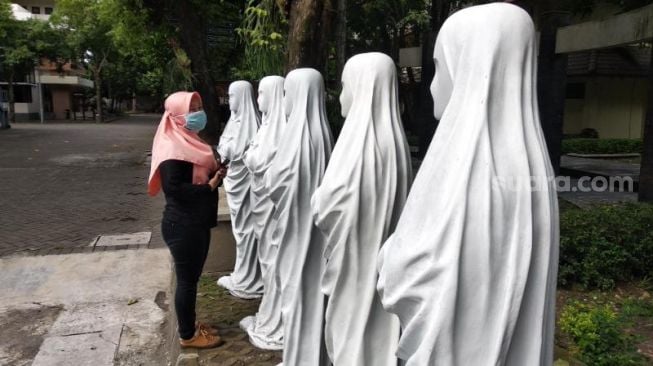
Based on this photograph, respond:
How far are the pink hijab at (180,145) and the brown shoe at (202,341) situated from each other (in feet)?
3.49

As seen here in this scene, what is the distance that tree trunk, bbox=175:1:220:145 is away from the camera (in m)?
9.31

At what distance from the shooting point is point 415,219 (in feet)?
4.69

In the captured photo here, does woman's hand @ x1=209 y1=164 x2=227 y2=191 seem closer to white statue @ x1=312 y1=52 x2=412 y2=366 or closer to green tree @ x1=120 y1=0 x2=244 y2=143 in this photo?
white statue @ x1=312 y1=52 x2=412 y2=366

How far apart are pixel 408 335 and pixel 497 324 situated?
23cm

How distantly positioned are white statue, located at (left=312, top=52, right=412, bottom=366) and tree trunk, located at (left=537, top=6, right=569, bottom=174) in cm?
854

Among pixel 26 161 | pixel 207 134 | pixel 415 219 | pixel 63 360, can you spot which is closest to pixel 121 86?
pixel 26 161

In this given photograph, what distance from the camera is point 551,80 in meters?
10.3

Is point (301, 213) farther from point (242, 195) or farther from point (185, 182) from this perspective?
point (242, 195)

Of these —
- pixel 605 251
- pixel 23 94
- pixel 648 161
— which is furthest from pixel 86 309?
pixel 23 94

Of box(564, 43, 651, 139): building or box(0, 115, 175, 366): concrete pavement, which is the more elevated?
box(564, 43, 651, 139): building

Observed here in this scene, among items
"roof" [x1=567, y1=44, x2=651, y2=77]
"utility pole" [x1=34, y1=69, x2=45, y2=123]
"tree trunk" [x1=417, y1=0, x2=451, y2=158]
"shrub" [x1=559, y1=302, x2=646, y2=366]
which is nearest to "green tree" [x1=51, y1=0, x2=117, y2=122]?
"utility pole" [x1=34, y1=69, x2=45, y2=123]

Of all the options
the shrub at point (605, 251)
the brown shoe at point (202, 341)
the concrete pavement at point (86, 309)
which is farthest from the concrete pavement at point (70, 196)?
the shrub at point (605, 251)

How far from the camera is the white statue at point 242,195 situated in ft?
14.6

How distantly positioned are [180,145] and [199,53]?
268 inches
